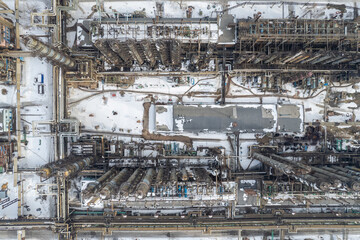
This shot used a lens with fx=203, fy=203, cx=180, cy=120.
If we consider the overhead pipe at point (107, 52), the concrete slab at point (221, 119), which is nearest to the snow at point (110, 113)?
the overhead pipe at point (107, 52)

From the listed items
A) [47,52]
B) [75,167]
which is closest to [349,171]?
[75,167]

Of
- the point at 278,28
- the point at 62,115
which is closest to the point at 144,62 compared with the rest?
the point at 62,115

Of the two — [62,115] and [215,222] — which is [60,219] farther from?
[215,222]

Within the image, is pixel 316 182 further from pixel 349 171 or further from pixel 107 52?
pixel 107 52

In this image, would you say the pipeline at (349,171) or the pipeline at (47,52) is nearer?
the pipeline at (47,52)

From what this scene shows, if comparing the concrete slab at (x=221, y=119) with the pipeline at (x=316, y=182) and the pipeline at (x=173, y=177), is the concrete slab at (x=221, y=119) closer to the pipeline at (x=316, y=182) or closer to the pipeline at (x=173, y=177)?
the pipeline at (x=173, y=177)

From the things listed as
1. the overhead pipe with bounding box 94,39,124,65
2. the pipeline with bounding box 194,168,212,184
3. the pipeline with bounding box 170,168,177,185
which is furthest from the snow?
the pipeline with bounding box 194,168,212,184
